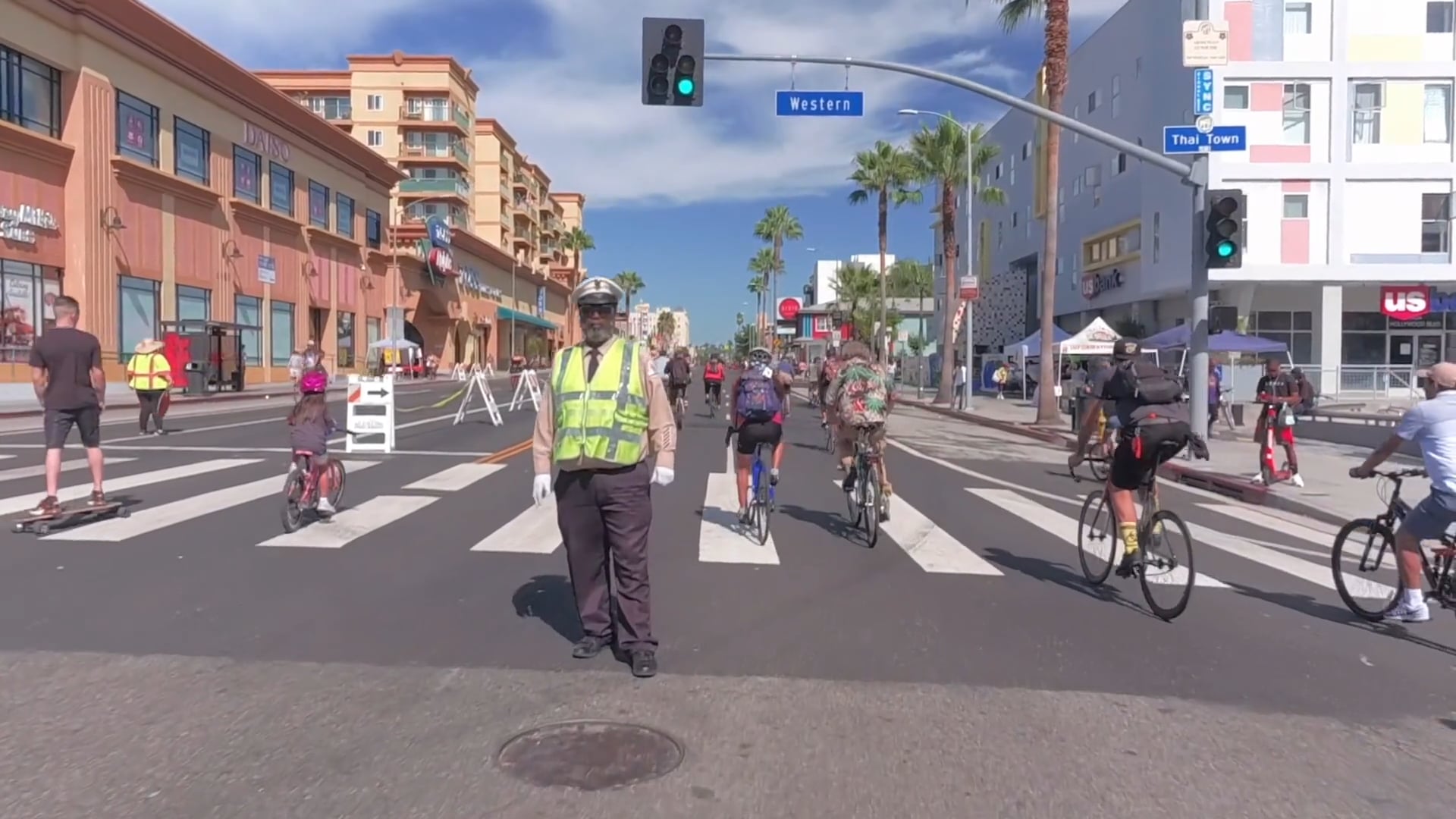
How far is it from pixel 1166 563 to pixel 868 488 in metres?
2.86

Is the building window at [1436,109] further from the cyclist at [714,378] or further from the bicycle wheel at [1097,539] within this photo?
the bicycle wheel at [1097,539]

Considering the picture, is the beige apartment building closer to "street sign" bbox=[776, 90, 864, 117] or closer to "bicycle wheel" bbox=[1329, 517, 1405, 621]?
"street sign" bbox=[776, 90, 864, 117]

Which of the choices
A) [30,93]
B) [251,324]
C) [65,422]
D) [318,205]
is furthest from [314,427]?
[318,205]

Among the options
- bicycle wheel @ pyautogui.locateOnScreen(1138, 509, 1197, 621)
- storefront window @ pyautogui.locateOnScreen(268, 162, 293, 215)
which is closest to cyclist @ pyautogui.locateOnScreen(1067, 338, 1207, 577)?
bicycle wheel @ pyautogui.locateOnScreen(1138, 509, 1197, 621)

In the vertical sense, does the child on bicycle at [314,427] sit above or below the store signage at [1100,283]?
below

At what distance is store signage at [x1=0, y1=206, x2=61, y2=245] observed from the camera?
2820 cm

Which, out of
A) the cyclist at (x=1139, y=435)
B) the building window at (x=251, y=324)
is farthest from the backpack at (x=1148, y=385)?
the building window at (x=251, y=324)

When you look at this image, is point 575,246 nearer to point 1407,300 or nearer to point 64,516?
point 1407,300

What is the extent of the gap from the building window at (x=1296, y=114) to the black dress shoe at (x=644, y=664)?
36.1 m

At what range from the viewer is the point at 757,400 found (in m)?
9.23

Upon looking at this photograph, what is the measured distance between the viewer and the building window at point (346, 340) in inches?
2045

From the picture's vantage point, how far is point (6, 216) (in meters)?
28.2

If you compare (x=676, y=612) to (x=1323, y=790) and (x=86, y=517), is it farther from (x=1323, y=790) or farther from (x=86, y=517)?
(x=86, y=517)

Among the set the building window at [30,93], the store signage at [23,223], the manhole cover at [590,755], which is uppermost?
the building window at [30,93]
